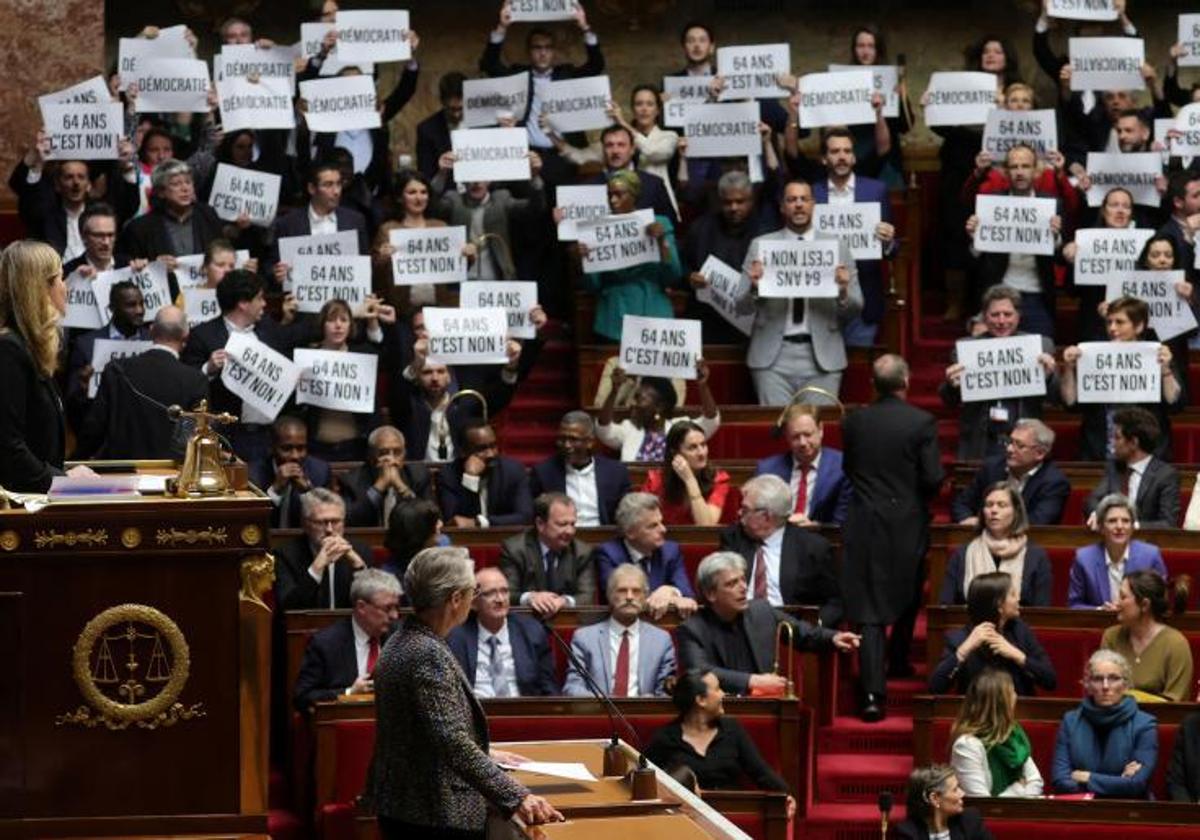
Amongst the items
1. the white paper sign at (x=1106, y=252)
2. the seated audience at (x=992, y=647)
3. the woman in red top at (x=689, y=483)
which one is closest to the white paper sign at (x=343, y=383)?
the woman in red top at (x=689, y=483)

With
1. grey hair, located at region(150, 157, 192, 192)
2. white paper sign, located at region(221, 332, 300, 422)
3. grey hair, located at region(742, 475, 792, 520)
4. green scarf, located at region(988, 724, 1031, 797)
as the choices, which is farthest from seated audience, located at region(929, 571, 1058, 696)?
grey hair, located at region(150, 157, 192, 192)

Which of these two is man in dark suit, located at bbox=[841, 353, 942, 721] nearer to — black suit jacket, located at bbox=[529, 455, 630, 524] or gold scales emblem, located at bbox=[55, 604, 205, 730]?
black suit jacket, located at bbox=[529, 455, 630, 524]

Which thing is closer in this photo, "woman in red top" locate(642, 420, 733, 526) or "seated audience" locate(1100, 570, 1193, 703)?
"seated audience" locate(1100, 570, 1193, 703)

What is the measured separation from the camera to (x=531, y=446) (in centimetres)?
1187

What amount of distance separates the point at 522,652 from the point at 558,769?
11.3ft

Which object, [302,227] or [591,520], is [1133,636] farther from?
[302,227]

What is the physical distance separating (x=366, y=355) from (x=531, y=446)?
65.4 inches

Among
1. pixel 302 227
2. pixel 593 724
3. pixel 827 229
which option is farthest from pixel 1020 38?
pixel 593 724

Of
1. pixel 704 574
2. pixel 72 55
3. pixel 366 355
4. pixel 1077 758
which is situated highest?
pixel 72 55

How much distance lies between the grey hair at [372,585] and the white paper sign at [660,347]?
252 centimetres

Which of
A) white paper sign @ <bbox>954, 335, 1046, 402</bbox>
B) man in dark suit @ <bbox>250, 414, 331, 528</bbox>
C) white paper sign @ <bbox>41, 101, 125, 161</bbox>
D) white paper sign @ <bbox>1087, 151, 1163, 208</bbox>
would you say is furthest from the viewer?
white paper sign @ <bbox>1087, 151, 1163, 208</bbox>

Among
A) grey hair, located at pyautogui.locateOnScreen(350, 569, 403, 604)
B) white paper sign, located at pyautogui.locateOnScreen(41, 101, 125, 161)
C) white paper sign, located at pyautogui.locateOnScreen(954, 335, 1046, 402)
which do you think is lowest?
grey hair, located at pyautogui.locateOnScreen(350, 569, 403, 604)

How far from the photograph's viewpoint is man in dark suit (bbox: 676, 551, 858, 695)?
870 centimetres

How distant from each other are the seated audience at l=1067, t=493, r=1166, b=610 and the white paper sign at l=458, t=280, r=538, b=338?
2.92 m
